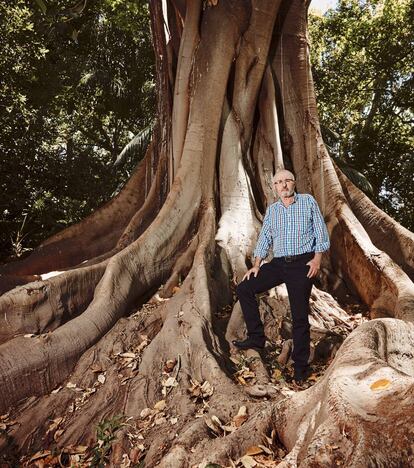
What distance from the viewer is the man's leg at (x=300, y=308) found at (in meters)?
3.50

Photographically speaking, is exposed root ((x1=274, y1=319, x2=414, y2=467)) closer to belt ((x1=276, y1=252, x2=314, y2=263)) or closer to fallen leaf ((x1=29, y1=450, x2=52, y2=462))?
belt ((x1=276, y1=252, x2=314, y2=263))

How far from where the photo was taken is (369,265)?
478cm

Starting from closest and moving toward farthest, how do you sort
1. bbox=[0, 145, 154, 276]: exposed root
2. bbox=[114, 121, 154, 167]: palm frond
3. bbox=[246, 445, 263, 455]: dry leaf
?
bbox=[246, 445, 263, 455]: dry leaf < bbox=[0, 145, 154, 276]: exposed root < bbox=[114, 121, 154, 167]: palm frond

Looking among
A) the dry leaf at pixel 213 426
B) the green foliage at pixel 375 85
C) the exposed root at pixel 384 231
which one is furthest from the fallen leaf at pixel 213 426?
the green foliage at pixel 375 85

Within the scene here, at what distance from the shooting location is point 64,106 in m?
14.5

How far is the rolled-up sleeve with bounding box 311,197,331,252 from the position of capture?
11.4 ft

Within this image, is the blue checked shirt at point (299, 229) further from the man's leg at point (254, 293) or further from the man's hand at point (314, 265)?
the man's leg at point (254, 293)

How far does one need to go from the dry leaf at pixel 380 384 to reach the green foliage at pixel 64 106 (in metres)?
7.28

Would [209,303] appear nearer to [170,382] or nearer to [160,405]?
[170,382]

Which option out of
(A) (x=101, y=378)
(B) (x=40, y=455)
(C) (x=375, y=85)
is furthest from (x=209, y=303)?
(C) (x=375, y=85)

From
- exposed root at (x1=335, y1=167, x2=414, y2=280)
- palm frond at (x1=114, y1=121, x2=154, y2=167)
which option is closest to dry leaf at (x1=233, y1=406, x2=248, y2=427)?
exposed root at (x1=335, y1=167, x2=414, y2=280)

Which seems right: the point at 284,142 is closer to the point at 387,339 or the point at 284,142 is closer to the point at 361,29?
the point at 387,339

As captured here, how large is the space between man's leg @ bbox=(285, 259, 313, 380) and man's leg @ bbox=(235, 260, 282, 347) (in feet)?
0.51

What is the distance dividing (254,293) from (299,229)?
620mm
